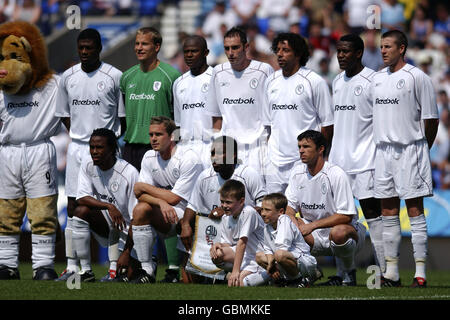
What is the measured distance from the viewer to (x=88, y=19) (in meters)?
23.1

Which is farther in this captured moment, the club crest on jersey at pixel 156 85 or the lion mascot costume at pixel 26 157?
the club crest on jersey at pixel 156 85

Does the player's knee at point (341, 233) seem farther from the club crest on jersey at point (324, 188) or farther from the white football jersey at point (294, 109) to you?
the white football jersey at point (294, 109)

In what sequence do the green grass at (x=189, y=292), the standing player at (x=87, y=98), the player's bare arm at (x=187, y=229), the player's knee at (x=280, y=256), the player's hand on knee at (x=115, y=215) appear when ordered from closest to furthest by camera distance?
1. the green grass at (x=189, y=292)
2. the player's knee at (x=280, y=256)
3. the player's bare arm at (x=187, y=229)
4. the player's hand on knee at (x=115, y=215)
5. the standing player at (x=87, y=98)

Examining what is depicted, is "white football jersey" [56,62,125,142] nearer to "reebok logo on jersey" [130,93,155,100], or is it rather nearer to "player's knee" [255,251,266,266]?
"reebok logo on jersey" [130,93,155,100]

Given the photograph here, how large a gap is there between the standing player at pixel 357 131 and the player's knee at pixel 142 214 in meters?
2.00

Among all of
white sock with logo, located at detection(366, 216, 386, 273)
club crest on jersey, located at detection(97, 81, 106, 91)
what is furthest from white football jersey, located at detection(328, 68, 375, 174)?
club crest on jersey, located at detection(97, 81, 106, 91)

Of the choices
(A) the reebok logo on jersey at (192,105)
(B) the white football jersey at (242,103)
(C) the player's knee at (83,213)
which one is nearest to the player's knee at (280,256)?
(B) the white football jersey at (242,103)

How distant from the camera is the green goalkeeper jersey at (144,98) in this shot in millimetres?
10781

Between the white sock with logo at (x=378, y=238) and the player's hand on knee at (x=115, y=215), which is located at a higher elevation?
the player's hand on knee at (x=115, y=215)

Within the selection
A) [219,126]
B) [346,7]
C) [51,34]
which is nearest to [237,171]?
[219,126]

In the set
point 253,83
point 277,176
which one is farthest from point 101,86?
point 277,176

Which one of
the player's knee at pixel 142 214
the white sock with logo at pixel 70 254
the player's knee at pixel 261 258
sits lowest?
the white sock with logo at pixel 70 254

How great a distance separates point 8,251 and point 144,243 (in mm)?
1486
